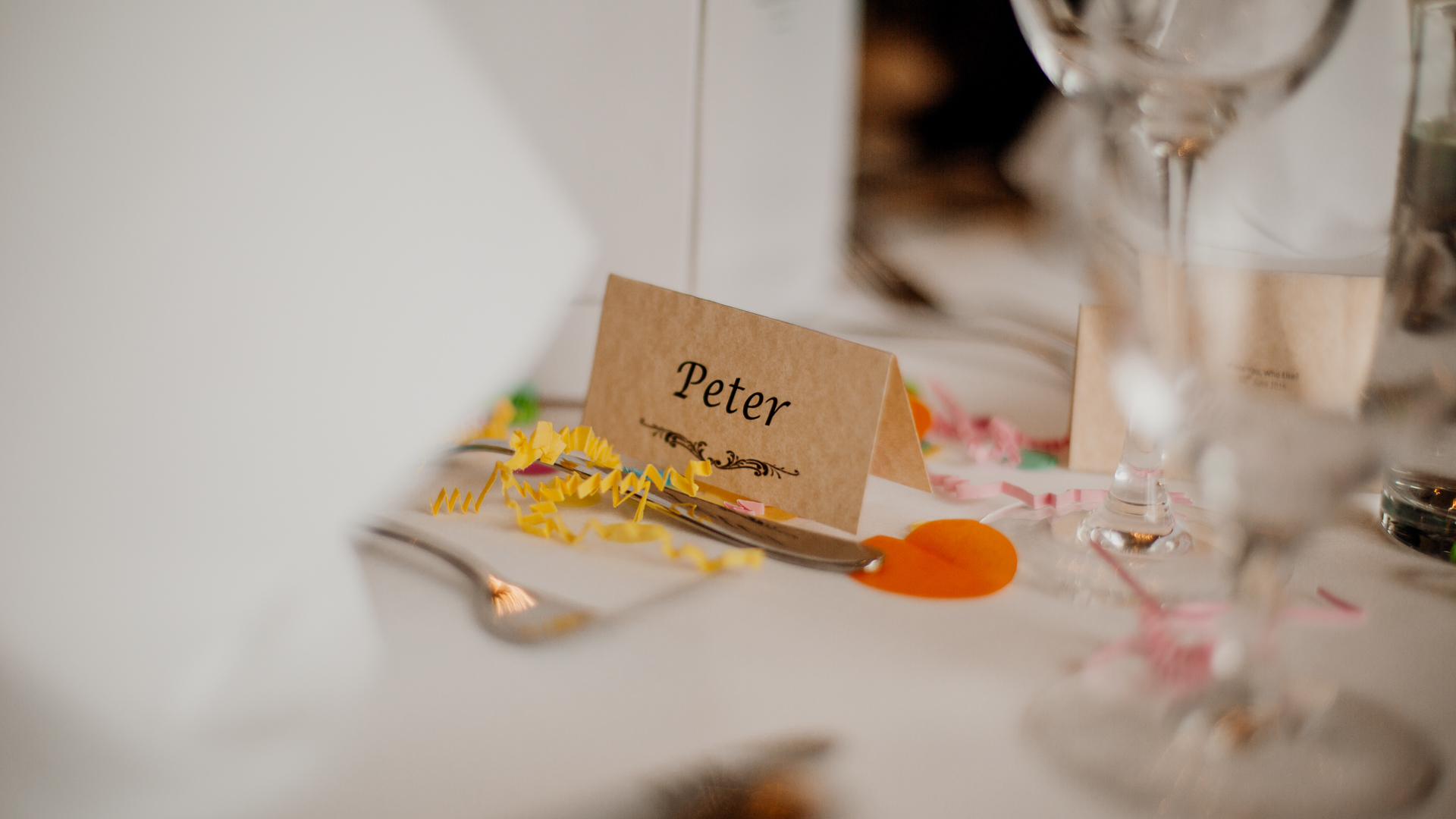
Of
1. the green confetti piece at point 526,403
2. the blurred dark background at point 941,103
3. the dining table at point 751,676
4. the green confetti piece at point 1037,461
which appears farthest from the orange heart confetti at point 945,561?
the blurred dark background at point 941,103

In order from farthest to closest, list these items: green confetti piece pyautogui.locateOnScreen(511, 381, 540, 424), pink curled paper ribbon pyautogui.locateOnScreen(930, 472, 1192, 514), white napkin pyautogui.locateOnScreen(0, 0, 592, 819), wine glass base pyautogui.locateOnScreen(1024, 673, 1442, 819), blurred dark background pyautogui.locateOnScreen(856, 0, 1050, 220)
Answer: blurred dark background pyautogui.locateOnScreen(856, 0, 1050, 220)
green confetti piece pyautogui.locateOnScreen(511, 381, 540, 424)
pink curled paper ribbon pyautogui.locateOnScreen(930, 472, 1192, 514)
white napkin pyautogui.locateOnScreen(0, 0, 592, 819)
wine glass base pyautogui.locateOnScreen(1024, 673, 1442, 819)

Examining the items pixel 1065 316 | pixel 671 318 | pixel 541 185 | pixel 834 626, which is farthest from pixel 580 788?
pixel 1065 316

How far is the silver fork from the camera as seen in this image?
29cm

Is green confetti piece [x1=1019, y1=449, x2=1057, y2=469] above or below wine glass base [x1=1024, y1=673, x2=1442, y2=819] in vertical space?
above

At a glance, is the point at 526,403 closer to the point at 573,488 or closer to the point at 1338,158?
the point at 573,488

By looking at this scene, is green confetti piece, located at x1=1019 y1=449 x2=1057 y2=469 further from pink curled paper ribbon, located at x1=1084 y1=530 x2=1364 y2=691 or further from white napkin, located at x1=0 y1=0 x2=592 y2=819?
white napkin, located at x1=0 y1=0 x2=592 y2=819

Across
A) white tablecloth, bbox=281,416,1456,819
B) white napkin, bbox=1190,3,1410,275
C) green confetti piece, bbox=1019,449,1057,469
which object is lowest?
white tablecloth, bbox=281,416,1456,819

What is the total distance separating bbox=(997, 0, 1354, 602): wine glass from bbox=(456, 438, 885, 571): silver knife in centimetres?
8

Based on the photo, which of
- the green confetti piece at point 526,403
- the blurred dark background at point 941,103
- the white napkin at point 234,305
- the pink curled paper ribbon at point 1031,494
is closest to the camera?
the white napkin at point 234,305

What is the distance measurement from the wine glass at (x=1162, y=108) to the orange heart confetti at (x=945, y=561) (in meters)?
0.02

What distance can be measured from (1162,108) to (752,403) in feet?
0.67

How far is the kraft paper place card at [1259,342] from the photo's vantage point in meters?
0.24

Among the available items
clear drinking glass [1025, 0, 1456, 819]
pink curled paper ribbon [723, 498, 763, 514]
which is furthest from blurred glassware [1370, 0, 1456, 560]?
pink curled paper ribbon [723, 498, 763, 514]

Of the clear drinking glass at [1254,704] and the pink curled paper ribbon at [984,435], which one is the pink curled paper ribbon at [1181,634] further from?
the pink curled paper ribbon at [984,435]
